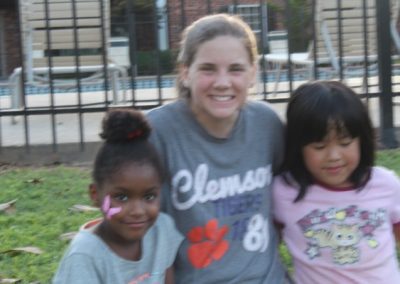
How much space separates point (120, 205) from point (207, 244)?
1.27ft

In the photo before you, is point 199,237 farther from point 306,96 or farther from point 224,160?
point 306,96

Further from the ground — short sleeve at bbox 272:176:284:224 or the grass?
short sleeve at bbox 272:176:284:224

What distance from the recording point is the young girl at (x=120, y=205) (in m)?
2.20

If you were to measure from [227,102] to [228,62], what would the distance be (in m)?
0.12

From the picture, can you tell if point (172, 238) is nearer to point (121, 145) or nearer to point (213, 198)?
point (213, 198)

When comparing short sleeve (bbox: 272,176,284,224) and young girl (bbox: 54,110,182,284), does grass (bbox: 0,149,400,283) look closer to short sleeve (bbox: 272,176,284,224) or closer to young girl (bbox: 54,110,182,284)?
short sleeve (bbox: 272,176,284,224)

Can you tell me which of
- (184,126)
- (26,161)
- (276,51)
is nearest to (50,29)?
(26,161)

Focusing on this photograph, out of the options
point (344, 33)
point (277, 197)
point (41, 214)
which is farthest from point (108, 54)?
point (277, 197)

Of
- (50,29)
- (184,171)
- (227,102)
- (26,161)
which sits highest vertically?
(50,29)

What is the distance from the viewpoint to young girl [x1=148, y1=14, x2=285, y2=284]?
2.44m

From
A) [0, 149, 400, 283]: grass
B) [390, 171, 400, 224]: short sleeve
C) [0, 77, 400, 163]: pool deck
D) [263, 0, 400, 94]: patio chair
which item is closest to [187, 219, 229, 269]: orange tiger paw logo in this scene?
[390, 171, 400, 224]: short sleeve

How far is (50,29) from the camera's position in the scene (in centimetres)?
577

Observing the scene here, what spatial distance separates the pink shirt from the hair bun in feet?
1.93

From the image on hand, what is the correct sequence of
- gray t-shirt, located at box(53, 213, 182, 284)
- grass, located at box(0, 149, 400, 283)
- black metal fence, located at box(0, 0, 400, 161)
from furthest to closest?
1. black metal fence, located at box(0, 0, 400, 161)
2. grass, located at box(0, 149, 400, 283)
3. gray t-shirt, located at box(53, 213, 182, 284)
